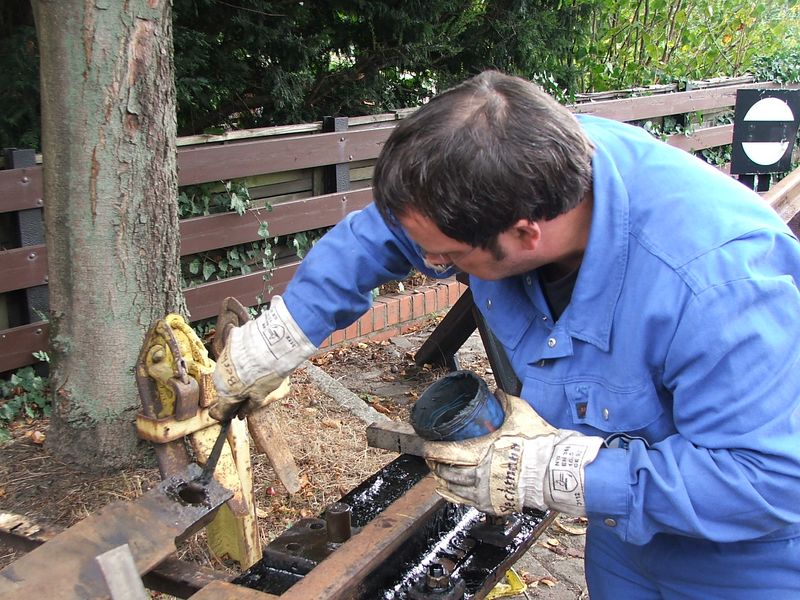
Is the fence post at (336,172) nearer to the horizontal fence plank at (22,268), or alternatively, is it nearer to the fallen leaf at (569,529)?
the horizontal fence plank at (22,268)

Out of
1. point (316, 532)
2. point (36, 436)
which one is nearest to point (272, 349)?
point (316, 532)

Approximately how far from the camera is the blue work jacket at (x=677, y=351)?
1.52 meters

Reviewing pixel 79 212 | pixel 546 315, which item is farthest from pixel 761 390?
pixel 79 212

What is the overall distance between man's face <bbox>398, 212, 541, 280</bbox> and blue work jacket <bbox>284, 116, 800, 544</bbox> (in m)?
0.13

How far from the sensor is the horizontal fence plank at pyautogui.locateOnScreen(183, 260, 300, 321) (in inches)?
177

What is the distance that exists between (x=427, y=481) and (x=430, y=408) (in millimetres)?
498

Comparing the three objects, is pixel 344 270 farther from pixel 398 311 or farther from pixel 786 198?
pixel 786 198

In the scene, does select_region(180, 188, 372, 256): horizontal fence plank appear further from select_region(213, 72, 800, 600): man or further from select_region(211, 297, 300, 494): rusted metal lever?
select_region(213, 72, 800, 600): man

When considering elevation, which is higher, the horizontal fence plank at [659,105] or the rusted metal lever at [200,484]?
the horizontal fence plank at [659,105]

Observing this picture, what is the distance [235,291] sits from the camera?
15.3 ft

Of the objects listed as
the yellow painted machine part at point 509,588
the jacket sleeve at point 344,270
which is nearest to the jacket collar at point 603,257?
the jacket sleeve at point 344,270

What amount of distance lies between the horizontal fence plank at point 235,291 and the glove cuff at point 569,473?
10.0 feet

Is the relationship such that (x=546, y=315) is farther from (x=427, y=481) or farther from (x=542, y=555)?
(x=542, y=555)

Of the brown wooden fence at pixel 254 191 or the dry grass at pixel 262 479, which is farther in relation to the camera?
the brown wooden fence at pixel 254 191
